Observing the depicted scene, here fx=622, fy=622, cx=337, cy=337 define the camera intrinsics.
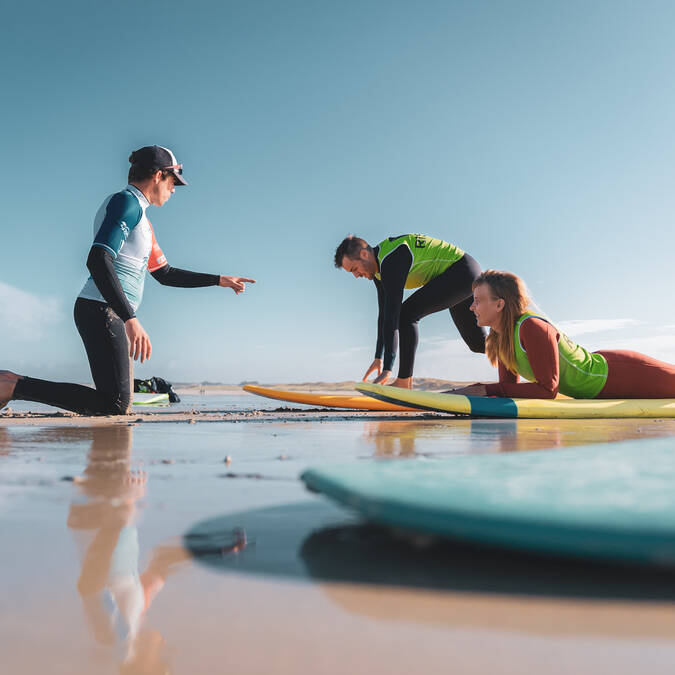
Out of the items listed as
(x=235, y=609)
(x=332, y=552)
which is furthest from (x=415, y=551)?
(x=235, y=609)

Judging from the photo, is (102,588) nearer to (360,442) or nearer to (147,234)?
(360,442)

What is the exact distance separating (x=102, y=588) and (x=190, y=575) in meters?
0.10

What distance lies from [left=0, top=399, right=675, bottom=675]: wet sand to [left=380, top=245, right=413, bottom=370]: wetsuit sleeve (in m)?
3.61

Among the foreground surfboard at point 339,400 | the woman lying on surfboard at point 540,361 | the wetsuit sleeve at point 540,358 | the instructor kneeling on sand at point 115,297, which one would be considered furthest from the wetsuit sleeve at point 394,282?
the instructor kneeling on sand at point 115,297

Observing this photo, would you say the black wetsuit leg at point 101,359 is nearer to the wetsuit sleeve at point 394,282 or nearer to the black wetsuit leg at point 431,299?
the wetsuit sleeve at point 394,282

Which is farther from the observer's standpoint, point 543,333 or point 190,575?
point 543,333

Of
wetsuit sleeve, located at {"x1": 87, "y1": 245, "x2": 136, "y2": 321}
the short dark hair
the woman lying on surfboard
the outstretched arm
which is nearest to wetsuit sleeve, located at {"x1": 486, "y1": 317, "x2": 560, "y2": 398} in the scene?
the woman lying on surfboard

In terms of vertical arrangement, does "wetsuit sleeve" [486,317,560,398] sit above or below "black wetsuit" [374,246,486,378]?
below

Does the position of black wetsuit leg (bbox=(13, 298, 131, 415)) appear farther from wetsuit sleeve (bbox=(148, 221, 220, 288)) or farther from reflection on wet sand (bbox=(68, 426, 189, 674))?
reflection on wet sand (bbox=(68, 426, 189, 674))

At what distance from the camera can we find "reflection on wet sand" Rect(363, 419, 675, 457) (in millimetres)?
2162

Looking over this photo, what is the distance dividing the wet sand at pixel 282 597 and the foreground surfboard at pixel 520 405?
292 centimetres

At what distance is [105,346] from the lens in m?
3.76

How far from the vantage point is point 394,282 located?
498 centimetres

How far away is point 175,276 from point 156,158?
1.01 meters
